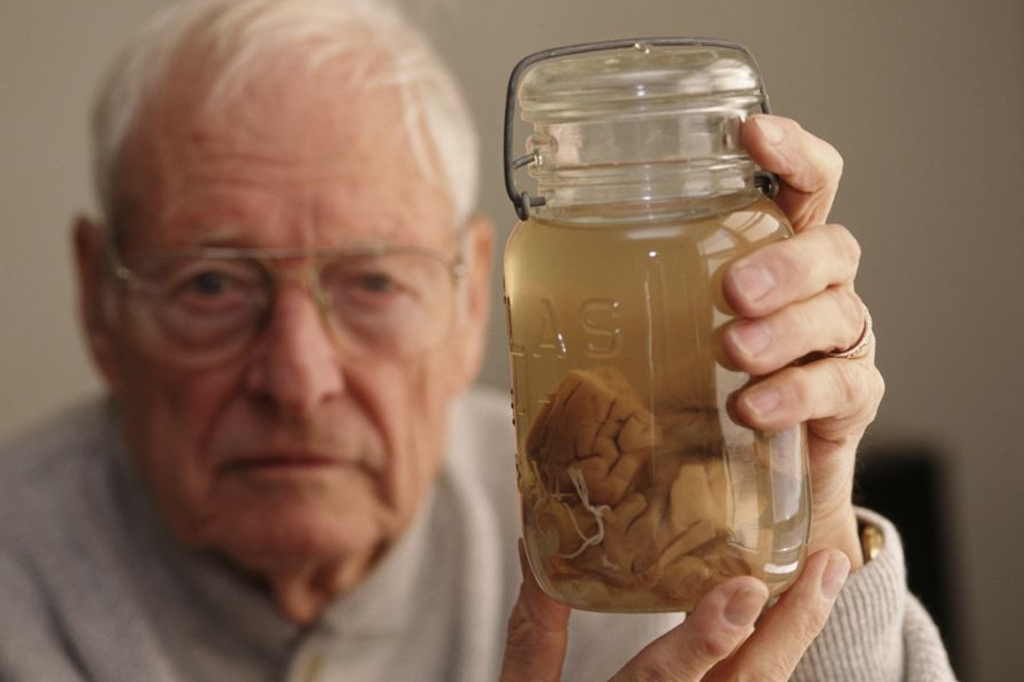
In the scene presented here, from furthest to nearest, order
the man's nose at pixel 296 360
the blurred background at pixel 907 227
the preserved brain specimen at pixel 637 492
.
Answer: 1. the blurred background at pixel 907 227
2. the man's nose at pixel 296 360
3. the preserved brain specimen at pixel 637 492

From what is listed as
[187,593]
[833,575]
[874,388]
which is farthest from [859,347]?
[187,593]

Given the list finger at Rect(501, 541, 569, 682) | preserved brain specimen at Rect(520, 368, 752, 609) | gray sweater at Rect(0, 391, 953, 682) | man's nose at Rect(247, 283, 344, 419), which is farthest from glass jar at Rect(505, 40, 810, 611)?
gray sweater at Rect(0, 391, 953, 682)

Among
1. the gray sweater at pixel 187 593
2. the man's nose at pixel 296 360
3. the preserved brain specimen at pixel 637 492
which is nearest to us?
the preserved brain specimen at pixel 637 492

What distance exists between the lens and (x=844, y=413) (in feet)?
2.50

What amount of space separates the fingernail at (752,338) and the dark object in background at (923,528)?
5.85 feet

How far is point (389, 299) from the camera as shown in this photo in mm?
1406

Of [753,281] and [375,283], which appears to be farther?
[375,283]

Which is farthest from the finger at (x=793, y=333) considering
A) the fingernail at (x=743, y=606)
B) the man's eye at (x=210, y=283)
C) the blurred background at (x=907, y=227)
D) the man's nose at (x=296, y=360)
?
the blurred background at (x=907, y=227)

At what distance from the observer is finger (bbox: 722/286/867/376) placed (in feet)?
2.25

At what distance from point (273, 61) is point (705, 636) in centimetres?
88

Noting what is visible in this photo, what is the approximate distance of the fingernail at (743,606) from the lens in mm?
688

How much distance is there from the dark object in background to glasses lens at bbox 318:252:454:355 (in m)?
1.23

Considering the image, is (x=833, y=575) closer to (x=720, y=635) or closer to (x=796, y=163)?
(x=720, y=635)

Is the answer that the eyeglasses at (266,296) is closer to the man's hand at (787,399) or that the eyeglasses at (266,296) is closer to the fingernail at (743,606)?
the man's hand at (787,399)
